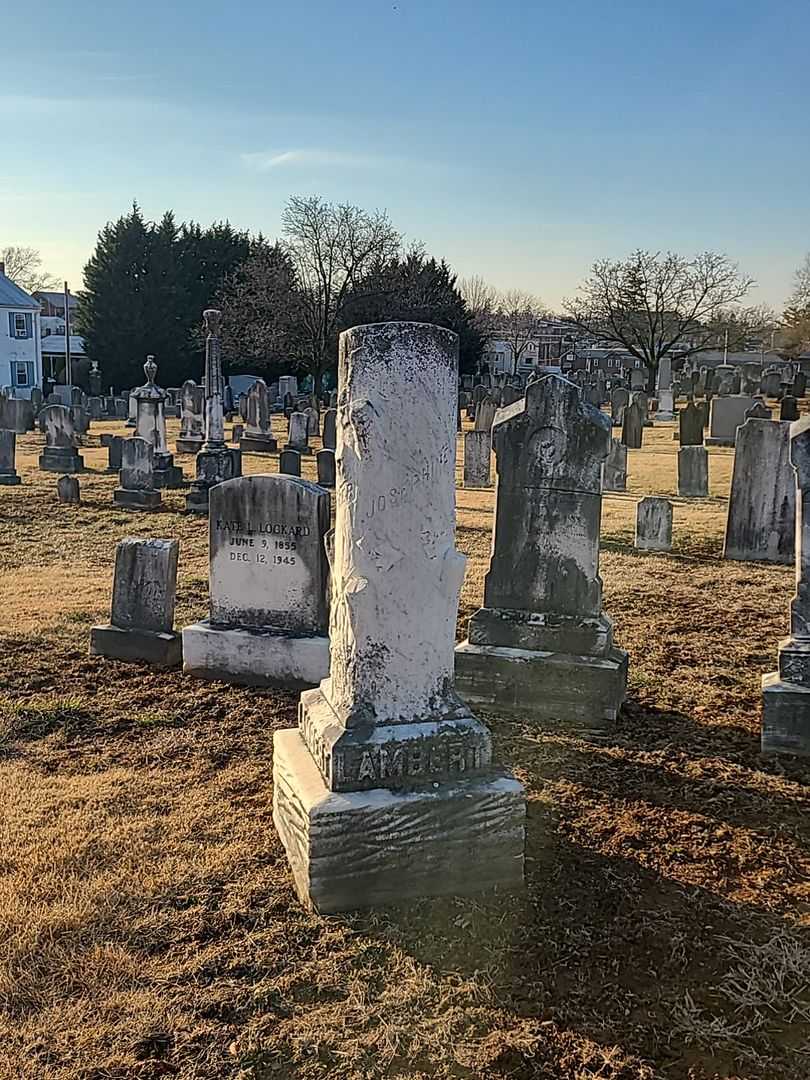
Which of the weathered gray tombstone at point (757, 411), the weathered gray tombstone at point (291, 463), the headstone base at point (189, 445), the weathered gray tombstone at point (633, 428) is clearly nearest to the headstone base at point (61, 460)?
the headstone base at point (189, 445)

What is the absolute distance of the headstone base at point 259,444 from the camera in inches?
864

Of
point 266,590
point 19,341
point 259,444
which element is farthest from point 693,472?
point 19,341

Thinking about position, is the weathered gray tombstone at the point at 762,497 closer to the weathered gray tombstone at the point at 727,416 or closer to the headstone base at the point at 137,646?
the headstone base at the point at 137,646

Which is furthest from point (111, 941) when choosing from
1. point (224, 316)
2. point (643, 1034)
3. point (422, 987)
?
point (224, 316)

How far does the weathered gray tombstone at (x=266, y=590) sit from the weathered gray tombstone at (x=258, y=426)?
15.5 meters

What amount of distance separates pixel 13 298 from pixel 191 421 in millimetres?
30704

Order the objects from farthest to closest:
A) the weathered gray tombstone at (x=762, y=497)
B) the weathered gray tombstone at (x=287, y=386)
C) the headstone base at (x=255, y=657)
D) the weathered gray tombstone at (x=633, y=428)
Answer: the weathered gray tombstone at (x=287, y=386) → the weathered gray tombstone at (x=633, y=428) → the weathered gray tombstone at (x=762, y=497) → the headstone base at (x=255, y=657)

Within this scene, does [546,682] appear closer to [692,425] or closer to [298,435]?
[298,435]

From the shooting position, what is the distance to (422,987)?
2.97m

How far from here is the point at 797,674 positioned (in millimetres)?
5012

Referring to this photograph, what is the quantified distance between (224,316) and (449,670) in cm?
3480

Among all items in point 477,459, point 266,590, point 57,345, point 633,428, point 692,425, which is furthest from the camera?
point 57,345

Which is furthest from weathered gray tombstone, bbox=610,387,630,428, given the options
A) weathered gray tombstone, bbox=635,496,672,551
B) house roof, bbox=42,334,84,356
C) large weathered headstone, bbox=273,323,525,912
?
house roof, bbox=42,334,84,356

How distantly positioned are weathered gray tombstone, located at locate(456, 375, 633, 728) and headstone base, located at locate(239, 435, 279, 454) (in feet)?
54.7
